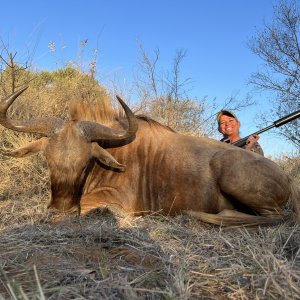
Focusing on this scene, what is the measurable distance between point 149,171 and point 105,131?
711mm

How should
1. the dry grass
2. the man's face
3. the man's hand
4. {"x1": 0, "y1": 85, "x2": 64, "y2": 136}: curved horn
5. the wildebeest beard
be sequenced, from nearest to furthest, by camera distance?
the dry grass → the wildebeest beard → {"x1": 0, "y1": 85, "x2": 64, "y2": 136}: curved horn → the man's hand → the man's face

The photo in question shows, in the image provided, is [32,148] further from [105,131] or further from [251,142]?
[251,142]

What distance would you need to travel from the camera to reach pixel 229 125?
23.4 ft

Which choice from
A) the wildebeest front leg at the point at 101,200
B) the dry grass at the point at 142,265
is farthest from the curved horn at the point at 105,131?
the dry grass at the point at 142,265

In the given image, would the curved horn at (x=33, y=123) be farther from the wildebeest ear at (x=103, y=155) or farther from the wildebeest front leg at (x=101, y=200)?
the wildebeest front leg at (x=101, y=200)

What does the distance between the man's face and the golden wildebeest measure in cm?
237

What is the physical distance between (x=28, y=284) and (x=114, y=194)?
2.77 m

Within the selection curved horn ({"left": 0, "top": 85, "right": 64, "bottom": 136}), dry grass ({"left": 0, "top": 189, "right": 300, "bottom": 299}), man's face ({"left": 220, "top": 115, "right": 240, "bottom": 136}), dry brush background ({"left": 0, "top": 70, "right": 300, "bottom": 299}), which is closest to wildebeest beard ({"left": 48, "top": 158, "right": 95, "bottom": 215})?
dry brush background ({"left": 0, "top": 70, "right": 300, "bottom": 299})

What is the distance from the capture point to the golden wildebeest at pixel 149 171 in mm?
4117

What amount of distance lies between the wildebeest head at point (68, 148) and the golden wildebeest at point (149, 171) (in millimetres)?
10

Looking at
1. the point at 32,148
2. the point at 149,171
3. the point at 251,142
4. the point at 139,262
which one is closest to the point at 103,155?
the point at 149,171

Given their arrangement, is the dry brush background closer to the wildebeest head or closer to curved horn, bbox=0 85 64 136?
the wildebeest head

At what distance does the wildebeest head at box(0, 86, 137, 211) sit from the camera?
4.09 metres

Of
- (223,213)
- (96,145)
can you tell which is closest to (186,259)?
(223,213)
